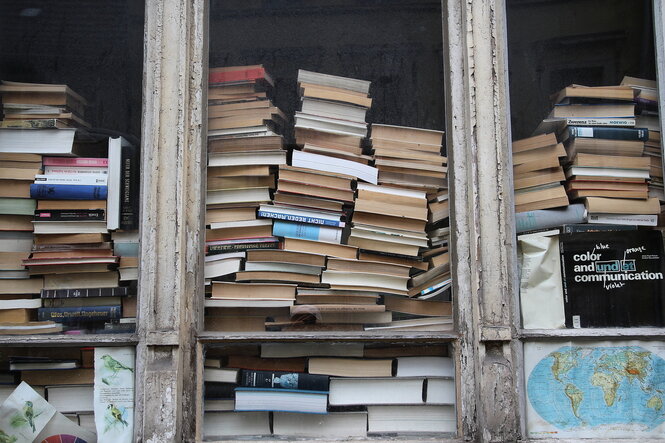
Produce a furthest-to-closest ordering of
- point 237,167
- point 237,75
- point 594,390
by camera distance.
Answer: point 237,75
point 237,167
point 594,390

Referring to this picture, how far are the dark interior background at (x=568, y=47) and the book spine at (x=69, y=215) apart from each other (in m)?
2.27

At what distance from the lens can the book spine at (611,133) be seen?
3.97 metres

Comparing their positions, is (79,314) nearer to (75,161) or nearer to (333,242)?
(75,161)

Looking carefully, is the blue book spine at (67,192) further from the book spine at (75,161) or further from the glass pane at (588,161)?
the glass pane at (588,161)

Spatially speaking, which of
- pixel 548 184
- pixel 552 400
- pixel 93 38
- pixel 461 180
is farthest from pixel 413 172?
pixel 93 38

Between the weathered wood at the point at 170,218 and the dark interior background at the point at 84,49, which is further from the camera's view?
the dark interior background at the point at 84,49

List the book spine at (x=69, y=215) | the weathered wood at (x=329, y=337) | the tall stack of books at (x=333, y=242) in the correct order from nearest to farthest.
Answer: the weathered wood at (x=329, y=337)
the tall stack of books at (x=333, y=242)
the book spine at (x=69, y=215)

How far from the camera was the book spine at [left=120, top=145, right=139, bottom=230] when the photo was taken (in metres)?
3.90

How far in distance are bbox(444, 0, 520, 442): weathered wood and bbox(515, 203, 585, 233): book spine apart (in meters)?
Result: 0.14

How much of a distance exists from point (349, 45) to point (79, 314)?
2073 mm

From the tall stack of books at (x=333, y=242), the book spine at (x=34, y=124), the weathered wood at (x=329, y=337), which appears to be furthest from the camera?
the book spine at (x=34, y=124)

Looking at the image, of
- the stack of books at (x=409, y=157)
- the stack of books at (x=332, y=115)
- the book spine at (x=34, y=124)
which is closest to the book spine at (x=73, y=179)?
the book spine at (x=34, y=124)

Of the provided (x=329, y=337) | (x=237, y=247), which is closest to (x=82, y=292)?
(x=237, y=247)

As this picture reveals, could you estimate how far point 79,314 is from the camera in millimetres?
3871
